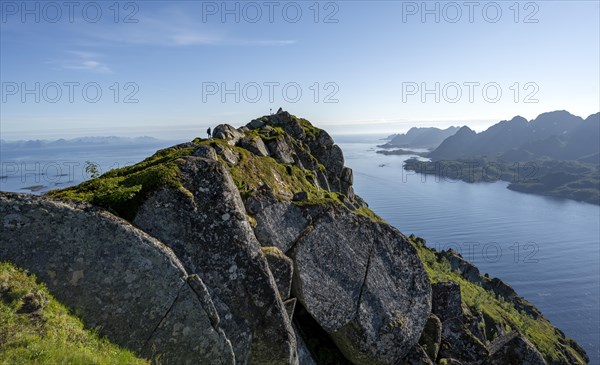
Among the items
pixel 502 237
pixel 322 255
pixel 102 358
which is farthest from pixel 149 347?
pixel 502 237

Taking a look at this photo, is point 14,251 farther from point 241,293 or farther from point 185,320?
point 241,293

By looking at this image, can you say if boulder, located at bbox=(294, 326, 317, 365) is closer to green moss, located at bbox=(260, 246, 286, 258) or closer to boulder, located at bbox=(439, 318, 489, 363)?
green moss, located at bbox=(260, 246, 286, 258)

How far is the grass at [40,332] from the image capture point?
8.34m

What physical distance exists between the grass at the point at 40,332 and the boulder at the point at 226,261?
12.2ft

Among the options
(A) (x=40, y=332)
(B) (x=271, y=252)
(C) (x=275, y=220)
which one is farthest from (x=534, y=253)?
(A) (x=40, y=332)

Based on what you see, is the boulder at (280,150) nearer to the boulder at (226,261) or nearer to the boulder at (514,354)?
the boulder at (226,261)

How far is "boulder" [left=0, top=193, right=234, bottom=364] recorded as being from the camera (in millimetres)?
10602

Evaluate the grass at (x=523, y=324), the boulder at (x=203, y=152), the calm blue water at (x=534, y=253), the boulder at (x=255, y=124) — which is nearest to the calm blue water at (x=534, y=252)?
the calm blue water at (x=534, y=253)

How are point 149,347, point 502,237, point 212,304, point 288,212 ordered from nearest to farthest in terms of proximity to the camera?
point 149,347 < point 212,304 < point 288,212 < point 502,237

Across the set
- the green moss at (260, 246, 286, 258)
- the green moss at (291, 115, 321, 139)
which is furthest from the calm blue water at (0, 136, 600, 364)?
the green moss at (260, 246, 286, 258)

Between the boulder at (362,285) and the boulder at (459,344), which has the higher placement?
the boulder at (362,285)

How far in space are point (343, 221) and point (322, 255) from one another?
2730mm

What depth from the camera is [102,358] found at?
9078 millimetres

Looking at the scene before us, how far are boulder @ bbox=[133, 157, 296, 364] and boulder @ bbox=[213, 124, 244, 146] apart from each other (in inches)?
678
